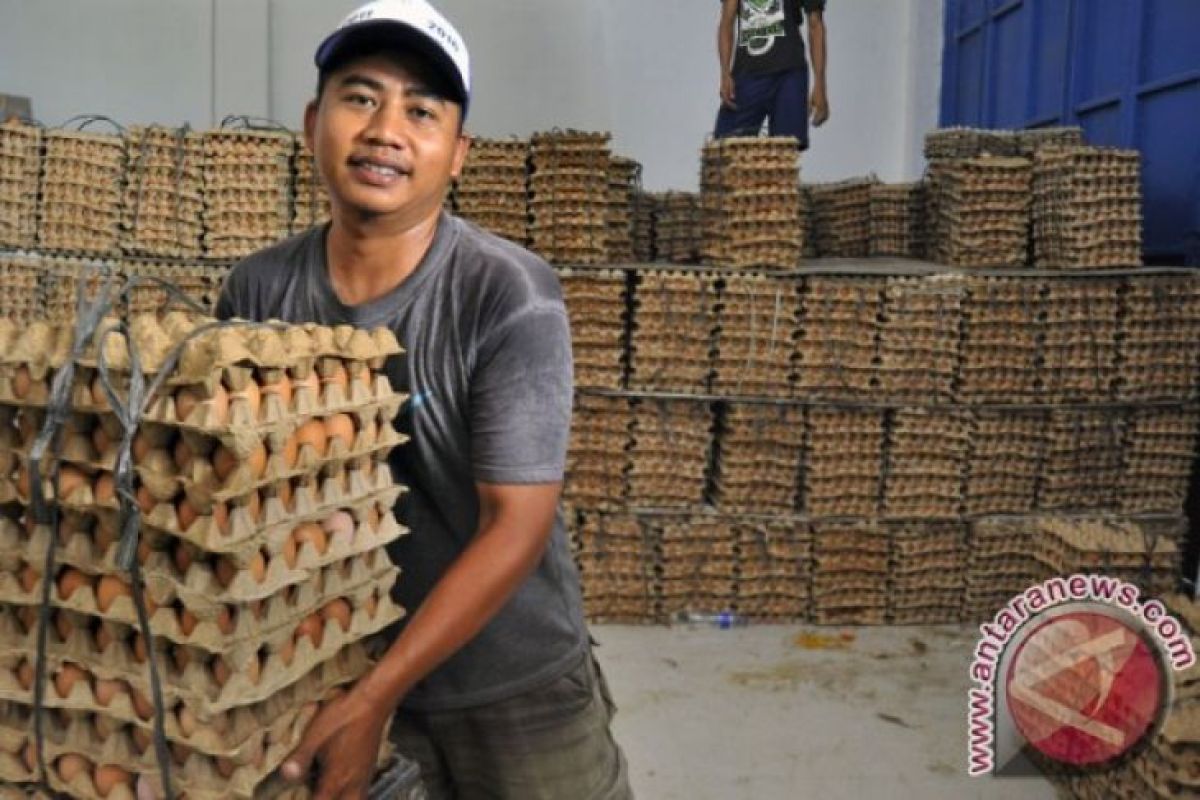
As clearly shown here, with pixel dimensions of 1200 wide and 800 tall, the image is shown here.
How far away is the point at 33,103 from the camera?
36.9ft

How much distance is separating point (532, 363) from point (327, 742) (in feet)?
2.73

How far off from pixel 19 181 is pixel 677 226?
4.98m

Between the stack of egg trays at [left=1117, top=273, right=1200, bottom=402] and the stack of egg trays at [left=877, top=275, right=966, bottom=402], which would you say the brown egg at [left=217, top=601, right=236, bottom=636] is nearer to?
the stack of egg trays at [left=877, top=275, right=966, bottom=402]

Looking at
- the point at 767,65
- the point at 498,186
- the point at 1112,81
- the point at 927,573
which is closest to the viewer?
the point at 498,186

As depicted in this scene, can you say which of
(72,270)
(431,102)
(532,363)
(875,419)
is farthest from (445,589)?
(72,270)

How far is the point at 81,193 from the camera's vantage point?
6.94 m

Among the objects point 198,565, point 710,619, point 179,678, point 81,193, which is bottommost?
point 710,619

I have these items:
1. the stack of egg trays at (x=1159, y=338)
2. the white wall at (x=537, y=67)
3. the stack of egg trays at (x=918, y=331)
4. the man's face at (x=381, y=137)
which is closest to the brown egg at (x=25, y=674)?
the man's face at (x=381, y=137)

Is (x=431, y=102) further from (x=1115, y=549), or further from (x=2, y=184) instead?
(x=2, y=184)

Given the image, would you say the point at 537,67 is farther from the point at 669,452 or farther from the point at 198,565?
the point at 198,565

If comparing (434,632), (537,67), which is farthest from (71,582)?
(537,67)

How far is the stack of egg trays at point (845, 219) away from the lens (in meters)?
9.34

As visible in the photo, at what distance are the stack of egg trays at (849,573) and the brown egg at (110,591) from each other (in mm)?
5763

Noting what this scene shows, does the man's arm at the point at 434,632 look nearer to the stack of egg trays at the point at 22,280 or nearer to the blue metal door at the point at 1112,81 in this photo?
the stack of egg trays at the point at 22,280
